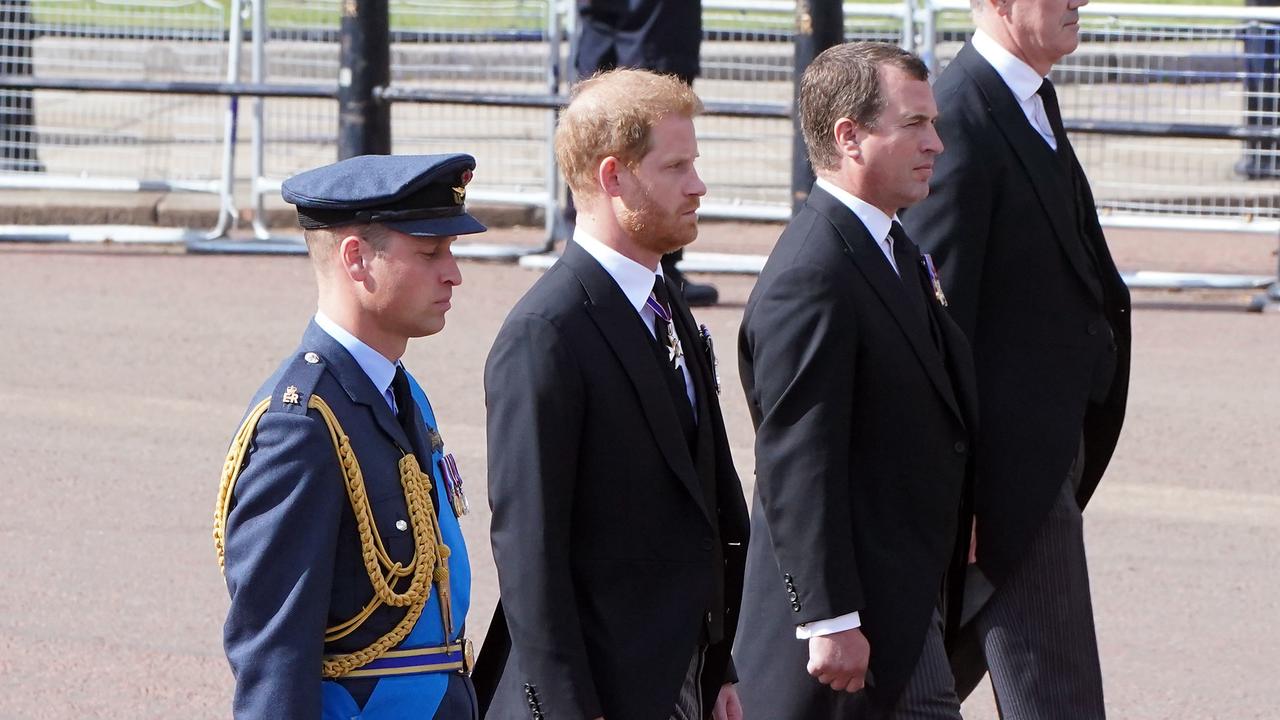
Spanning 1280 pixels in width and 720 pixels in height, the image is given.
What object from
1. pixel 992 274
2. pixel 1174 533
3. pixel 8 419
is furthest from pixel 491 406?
pixel 8 419

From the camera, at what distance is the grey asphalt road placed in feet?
17.3

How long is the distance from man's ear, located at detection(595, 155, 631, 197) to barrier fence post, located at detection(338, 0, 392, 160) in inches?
265

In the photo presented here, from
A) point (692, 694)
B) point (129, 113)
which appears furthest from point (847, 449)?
point (129, 113)

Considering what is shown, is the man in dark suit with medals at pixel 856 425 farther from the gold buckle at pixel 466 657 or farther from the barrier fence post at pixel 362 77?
the barrier fence post at pixel 362 77

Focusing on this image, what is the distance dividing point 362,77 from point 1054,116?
6166 mm

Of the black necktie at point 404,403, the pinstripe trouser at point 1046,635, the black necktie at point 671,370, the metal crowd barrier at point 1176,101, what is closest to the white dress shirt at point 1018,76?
the pinstripe trouser at point 1046,635

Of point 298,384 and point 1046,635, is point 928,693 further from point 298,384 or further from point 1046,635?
point 298,384

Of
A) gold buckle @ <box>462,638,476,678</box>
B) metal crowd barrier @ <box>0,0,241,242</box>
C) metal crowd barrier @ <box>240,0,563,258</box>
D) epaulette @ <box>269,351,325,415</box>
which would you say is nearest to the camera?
epaulette @ <box>269,351,325,415</box>

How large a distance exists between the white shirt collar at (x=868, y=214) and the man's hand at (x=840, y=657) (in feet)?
2.37

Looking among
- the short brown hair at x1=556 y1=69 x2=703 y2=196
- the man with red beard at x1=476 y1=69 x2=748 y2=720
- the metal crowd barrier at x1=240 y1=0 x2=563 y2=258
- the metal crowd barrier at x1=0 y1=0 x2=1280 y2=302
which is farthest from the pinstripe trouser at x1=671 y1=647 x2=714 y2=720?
the metal crowd barrier at x1=240 y1=0 x2=563 y2=258

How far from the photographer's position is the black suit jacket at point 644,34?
29.9ft

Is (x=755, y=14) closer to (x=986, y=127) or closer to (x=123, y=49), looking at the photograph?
(x=123, y=49)

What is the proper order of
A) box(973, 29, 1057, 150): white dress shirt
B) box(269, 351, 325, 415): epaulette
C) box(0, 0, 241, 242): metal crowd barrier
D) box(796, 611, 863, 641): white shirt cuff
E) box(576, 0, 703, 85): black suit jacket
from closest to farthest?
box(269, 351, 325, 415): epaulette → box(796, 611, 863, 641): white shirt cuff → box(973, 29, 1057, 150): white dress shirt → box(576, 0, 703, 85): black suit jacket → box(0, 0, 241, 242): metal crowd barrier

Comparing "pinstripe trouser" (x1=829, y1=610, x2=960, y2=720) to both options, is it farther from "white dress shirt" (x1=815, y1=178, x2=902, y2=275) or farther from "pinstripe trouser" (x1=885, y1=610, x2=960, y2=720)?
"white dress shirt" (x1=815, y1=178, x2=902, y2=275)
